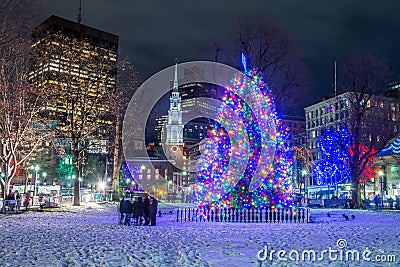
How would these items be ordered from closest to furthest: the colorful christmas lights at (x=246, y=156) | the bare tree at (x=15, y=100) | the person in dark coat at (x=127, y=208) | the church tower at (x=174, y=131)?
the person in dark coat at (x=127, y=208), the colorful christmas lights at (x=246, y=156), the bare tree at (x=15, y=100), the church tower at (x=174, y=131)

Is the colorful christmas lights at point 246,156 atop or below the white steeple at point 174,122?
below

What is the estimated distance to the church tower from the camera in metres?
162

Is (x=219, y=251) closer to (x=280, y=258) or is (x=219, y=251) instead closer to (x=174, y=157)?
(x=280, y=258)

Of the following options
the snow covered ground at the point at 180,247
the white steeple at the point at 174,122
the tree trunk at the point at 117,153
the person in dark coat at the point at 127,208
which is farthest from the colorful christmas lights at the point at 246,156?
the white steeple at the point at 174,122

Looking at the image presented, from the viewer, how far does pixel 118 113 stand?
1575 inches

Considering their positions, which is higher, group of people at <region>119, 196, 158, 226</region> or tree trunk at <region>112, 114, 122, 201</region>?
tree trunk at <region>112, 114, 122, 201</region>

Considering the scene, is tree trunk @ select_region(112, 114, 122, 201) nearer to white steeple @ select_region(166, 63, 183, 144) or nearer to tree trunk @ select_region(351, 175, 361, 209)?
tree trunk @ select_region(351, 175, 361, 209)

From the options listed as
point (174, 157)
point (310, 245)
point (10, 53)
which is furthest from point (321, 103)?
point (310, 245)

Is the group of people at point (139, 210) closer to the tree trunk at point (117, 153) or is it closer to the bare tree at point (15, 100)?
the bare tree at point (15, 100)

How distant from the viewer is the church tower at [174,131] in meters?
162

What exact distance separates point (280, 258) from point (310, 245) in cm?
293

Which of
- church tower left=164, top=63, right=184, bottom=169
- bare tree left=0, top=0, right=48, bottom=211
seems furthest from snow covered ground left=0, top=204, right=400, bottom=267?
church tower left=164, top=63, right=184, bottom=169

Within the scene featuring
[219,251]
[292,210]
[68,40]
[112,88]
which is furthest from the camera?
[112,88]

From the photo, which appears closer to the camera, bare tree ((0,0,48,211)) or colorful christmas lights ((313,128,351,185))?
bare tree ((0,0,48,211))
